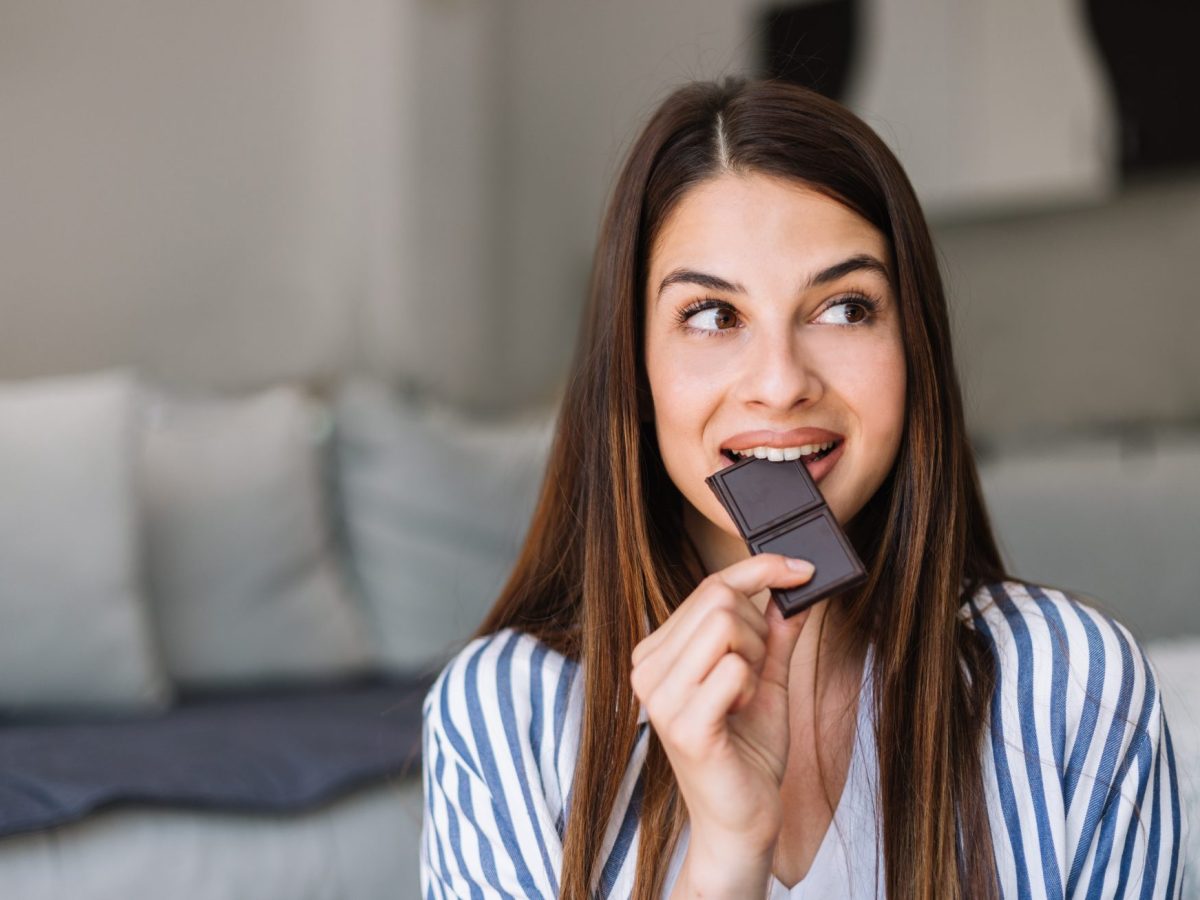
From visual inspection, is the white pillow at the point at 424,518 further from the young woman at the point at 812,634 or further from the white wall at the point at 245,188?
the young woman at the point at 812,634

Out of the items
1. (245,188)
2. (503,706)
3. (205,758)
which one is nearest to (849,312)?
(503,706)

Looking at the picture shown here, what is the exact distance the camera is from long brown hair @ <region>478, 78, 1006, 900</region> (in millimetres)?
1039

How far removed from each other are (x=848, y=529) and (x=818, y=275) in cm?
26

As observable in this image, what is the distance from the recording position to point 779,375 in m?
1.00

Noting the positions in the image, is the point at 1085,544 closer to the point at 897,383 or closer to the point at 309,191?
the point at 897,383

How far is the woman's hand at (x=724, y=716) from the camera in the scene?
84 centimetres

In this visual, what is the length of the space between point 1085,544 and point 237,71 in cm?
202

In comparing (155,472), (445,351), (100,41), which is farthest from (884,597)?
(445,351)

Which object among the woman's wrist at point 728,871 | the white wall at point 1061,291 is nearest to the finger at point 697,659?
the woman's wrist at point 728,871

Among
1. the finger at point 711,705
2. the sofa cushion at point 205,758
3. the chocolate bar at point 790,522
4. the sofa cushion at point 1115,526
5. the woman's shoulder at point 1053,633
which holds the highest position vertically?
the chocolate bar at point 790,522

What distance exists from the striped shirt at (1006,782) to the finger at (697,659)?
0.81ft

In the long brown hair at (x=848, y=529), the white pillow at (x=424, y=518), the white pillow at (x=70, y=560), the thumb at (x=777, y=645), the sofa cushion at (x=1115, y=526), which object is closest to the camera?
the thumb at (x=777, y=645)

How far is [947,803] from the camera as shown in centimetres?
103

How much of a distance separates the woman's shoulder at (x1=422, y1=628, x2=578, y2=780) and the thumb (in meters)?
0.23
